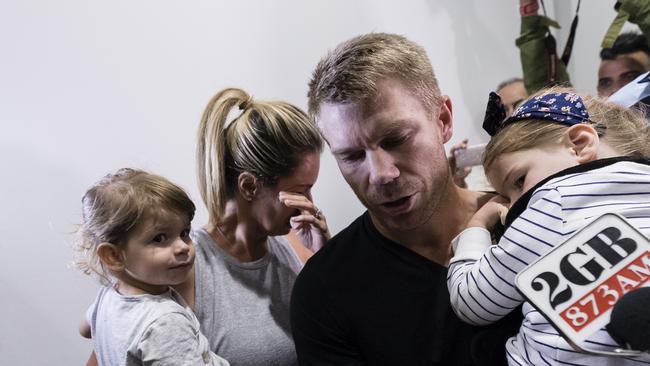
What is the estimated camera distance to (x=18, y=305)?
64.2 inches

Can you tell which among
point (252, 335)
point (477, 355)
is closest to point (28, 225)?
point (252, 335)

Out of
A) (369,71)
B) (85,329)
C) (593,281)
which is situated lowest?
(85,329)

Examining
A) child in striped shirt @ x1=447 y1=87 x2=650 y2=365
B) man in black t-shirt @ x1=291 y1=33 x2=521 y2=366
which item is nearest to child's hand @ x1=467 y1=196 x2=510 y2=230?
child in striped shirt @ x1=447 y1=87 x2=650 y2=365

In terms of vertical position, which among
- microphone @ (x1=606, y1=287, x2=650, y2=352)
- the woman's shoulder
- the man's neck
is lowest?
A: the woman's shoulder

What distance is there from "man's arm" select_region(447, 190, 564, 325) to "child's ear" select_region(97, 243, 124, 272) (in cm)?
75

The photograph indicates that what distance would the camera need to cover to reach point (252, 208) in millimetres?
1624

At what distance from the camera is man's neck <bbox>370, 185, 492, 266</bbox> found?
1.22m

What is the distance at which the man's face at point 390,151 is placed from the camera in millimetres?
1146

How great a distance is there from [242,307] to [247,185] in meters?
0.30

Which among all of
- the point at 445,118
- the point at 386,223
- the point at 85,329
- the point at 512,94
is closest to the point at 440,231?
the point at 386,223

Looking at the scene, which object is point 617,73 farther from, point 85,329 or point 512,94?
point 85,329

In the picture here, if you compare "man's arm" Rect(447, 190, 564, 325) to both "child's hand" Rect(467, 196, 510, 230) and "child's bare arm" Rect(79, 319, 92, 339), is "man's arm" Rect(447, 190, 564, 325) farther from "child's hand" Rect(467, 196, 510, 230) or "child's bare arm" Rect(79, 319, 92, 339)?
"child's bare arm" Rect(79, 319, 92, 339)

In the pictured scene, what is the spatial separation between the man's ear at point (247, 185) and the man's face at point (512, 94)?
157 cm

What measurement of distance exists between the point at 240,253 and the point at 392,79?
64 cm
